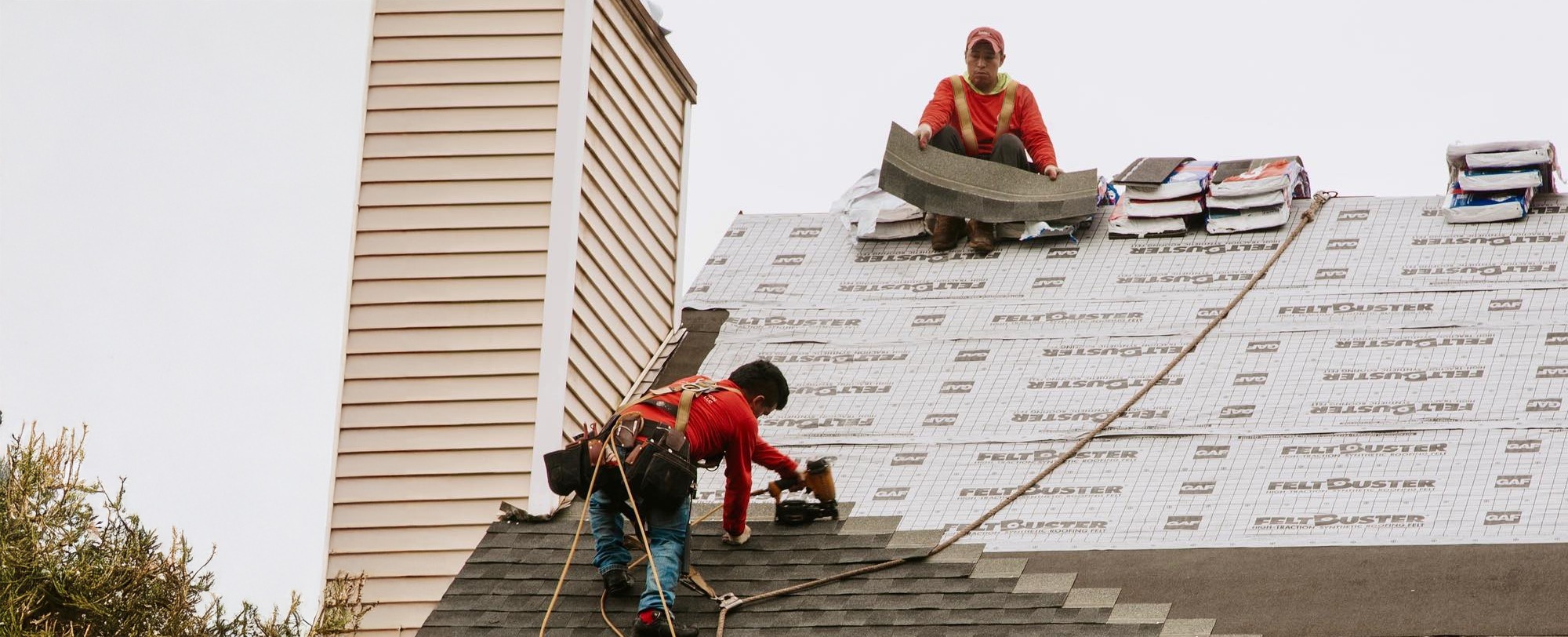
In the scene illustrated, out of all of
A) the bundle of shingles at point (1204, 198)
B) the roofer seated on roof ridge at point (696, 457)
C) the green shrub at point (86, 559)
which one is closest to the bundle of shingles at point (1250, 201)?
the bundle of shingles at point (1204, 198)

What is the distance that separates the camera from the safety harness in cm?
1103

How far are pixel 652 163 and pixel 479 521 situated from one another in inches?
103

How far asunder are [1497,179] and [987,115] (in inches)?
114

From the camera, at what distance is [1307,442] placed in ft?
26.1

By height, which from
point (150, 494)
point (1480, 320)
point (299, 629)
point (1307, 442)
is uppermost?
point (1480, 320)

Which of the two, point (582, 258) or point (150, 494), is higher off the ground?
point (582, 258)

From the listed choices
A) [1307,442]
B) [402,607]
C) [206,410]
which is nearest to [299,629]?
[402,607]

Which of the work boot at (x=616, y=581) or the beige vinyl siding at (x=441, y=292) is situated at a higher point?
the beige vinyl siding at (x=441, y=292)

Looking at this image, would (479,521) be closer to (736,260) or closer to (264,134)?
(264,134)

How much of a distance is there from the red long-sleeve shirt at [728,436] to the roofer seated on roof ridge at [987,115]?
3645 mm

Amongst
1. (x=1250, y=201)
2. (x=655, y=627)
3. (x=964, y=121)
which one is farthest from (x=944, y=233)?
(x=655, y=627)

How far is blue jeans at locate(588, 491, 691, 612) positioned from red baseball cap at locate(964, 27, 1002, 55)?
4.48 metres

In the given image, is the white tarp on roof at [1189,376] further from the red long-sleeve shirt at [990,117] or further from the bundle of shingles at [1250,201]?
the red long-sleeve shirt at [990,117]

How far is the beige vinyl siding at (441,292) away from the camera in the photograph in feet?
27.8
